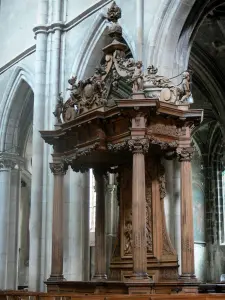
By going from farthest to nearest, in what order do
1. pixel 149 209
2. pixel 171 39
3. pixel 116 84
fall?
1. pixel 171 39
2. pixel 116 84
3. pixel 149 209

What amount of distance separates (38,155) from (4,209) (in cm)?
455

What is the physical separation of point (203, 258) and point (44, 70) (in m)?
12.9

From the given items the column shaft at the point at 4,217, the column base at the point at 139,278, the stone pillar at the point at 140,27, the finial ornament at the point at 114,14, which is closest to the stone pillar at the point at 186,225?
the column base at the point at 139,278

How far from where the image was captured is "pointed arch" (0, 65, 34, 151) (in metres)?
19.2

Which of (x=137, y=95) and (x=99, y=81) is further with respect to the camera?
(x=99, y=81)

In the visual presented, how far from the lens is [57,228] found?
11.9 meters

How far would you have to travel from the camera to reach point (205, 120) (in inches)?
1009

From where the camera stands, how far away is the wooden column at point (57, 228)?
467 inches

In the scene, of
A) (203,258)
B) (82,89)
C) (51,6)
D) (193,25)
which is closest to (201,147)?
(203,258)

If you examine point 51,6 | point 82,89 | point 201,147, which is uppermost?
point 51,6

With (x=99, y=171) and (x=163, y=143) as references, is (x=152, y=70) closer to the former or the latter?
(x=163, y=143)

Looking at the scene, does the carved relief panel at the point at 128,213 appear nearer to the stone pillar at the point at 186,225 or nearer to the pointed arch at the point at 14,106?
the stone pillar at the point at 186,225

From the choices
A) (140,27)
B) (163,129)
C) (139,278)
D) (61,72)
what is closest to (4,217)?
(61,72)

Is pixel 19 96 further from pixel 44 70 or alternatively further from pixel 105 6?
pixel 105 6
